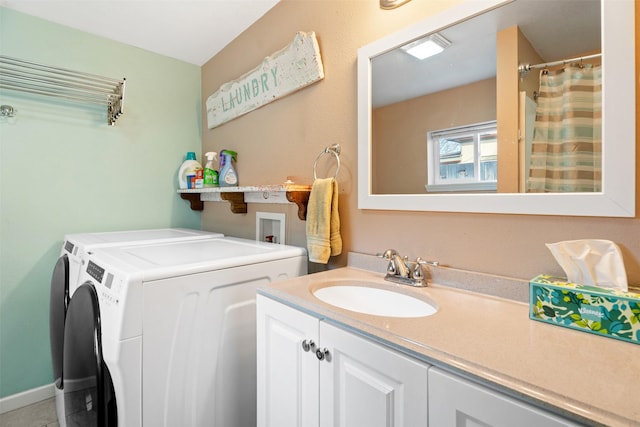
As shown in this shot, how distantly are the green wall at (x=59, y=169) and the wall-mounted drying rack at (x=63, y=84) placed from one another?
0.07m

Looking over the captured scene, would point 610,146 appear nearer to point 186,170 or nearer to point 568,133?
point 568,133

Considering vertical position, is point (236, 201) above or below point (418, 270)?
above

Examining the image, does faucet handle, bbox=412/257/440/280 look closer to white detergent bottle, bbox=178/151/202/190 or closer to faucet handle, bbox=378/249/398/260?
faucet handle, bbox=378/249/398/260

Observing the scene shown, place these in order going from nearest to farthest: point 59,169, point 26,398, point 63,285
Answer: point 63,285, point 26,398, point 59,169

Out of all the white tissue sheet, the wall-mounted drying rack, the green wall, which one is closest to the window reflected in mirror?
the white tissue sheet

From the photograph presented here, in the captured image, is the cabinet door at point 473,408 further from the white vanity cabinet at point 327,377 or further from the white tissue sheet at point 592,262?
the white tissue sheet at point 592,262

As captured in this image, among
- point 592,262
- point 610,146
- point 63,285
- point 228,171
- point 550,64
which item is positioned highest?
point 550,64

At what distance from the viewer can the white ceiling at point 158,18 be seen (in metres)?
2.03

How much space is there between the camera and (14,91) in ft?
6.88

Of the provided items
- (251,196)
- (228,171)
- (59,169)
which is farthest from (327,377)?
(59,169)

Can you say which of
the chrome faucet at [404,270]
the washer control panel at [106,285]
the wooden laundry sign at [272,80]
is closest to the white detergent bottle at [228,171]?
the wooden laundry sign at [272,80]

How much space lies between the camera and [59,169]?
225 centimetres

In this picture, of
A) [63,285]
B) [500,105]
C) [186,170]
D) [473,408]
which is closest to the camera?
[473,408]

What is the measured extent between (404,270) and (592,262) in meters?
0.60
